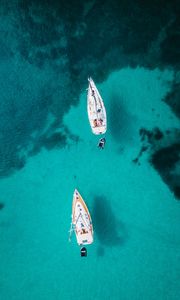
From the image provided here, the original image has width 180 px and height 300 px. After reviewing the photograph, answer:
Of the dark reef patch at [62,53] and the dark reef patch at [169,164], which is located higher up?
the dark reef patch at [62,53]

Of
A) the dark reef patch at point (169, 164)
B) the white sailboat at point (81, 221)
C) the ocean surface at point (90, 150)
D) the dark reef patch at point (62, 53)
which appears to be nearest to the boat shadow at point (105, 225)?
the ocean surface at point (90, 150)

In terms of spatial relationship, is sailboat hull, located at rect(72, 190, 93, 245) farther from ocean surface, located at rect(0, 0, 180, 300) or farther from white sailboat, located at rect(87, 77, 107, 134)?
white sailboat, located at rect(87, 77, 107, 134)

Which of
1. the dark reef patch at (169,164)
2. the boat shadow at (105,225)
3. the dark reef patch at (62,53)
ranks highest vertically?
the dark reef patch at (62,53)

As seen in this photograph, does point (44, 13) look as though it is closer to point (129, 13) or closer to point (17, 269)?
point (129, 13)

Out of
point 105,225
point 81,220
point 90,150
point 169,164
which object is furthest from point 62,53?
point 105,225

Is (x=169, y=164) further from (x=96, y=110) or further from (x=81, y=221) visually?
(x=81, y=221)

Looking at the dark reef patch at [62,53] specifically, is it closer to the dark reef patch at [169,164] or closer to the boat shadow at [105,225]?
the dark reef patch at [169,164]
